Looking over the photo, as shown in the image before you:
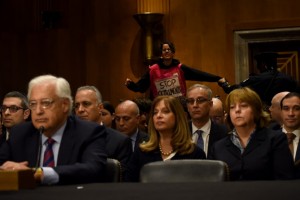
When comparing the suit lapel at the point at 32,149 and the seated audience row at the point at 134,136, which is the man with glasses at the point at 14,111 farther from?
the suit lapel at the point at 32,149

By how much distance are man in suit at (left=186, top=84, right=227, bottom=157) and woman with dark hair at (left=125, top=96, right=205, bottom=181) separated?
82cm

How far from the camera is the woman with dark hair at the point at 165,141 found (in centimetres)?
429

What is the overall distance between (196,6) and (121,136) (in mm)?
5129

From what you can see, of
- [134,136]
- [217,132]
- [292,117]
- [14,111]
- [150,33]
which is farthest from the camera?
[150,33]

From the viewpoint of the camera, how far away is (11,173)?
8.46ft

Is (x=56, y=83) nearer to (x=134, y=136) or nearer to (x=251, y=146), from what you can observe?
(x=251, y=146)

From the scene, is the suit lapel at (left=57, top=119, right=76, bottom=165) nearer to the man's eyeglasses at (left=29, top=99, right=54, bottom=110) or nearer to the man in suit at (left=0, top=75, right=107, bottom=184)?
the man in suit at (left=0, top=75, right=107, bottom=184)

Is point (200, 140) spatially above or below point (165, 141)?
below

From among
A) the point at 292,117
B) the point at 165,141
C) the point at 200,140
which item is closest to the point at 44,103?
the point at 165,141

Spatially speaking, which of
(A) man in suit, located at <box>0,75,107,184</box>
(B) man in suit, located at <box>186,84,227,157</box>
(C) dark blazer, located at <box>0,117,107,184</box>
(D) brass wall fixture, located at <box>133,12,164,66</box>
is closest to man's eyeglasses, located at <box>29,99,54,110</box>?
(A) man in suit, located at <box>0,75,107,184</box>

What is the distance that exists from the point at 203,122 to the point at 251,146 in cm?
126

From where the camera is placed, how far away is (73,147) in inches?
136

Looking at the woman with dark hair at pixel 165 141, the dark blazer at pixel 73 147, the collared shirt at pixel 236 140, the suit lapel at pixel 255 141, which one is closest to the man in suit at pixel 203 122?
the woman with dark hair at pixel 165 141

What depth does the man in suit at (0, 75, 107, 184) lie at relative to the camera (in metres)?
3.45
